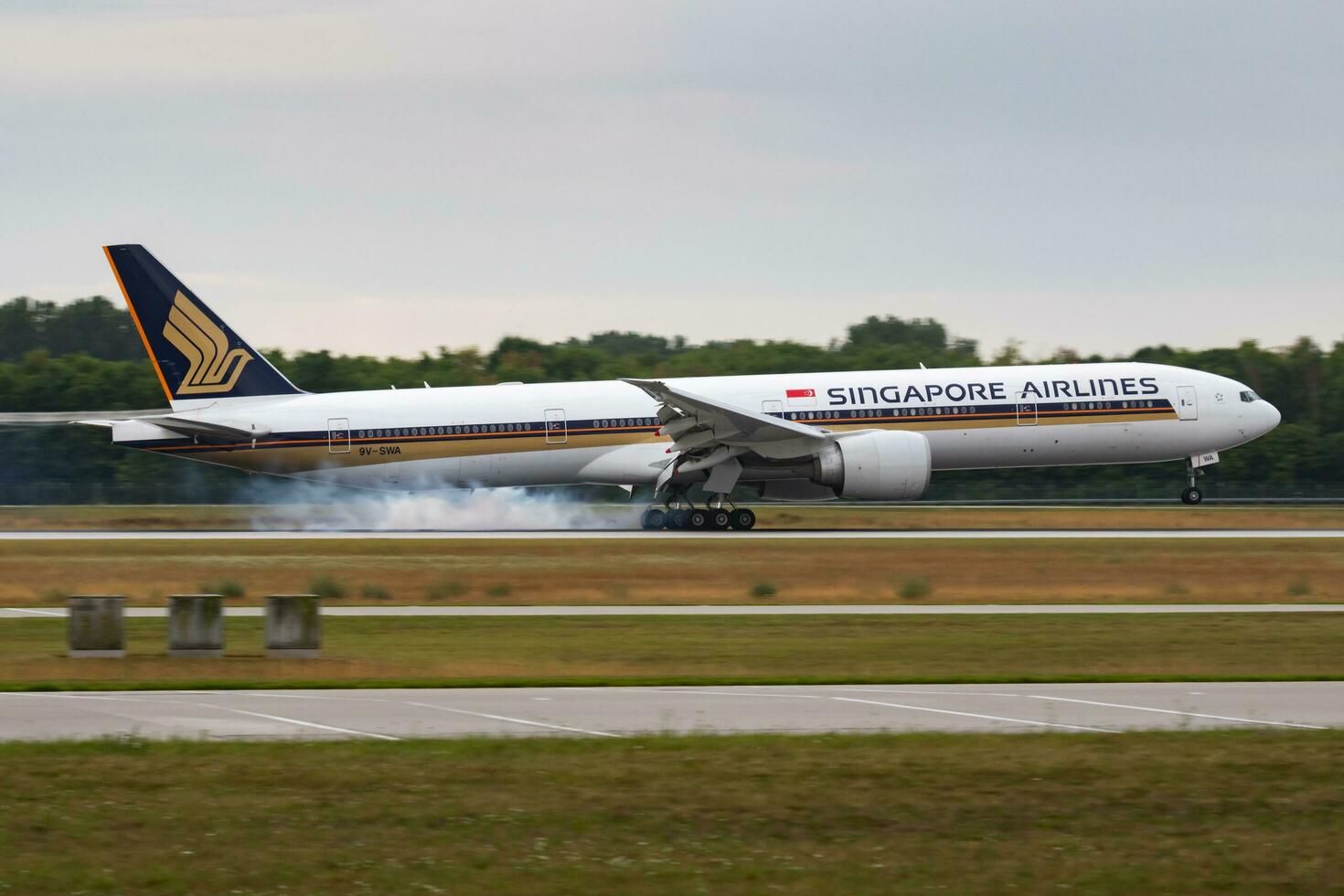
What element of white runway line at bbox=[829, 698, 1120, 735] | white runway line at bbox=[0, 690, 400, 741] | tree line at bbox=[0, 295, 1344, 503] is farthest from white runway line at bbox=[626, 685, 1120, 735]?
tree line at bbox=[0, 295, 1344, 503]

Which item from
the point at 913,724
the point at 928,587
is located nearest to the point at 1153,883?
the point at 913,724

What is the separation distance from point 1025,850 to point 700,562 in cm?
2229

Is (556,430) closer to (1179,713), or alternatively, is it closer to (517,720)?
(517,720)

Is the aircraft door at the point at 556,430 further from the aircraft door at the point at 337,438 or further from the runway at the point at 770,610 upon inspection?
the runway at the point at 770,610

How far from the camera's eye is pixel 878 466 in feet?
125

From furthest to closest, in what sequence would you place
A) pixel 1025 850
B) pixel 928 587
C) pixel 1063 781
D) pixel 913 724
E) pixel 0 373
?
pixel 0 373
pixel 928 587
pixel 913 724
pixel 1063 781
pixel 1025 850

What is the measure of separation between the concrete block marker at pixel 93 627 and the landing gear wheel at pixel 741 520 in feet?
74.8

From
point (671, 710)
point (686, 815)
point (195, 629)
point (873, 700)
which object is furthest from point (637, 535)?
point (686, 815)

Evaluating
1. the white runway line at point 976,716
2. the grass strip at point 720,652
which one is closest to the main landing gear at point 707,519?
the grass strip at point 720,652

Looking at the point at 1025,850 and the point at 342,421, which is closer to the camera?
the point at 1025,850

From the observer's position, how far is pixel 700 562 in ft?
105

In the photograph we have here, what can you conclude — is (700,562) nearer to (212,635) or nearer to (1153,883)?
(212,635)

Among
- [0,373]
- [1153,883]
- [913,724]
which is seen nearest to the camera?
[1153,883]

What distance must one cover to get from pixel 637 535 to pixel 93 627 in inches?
818
